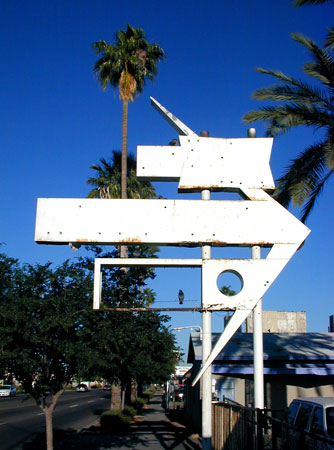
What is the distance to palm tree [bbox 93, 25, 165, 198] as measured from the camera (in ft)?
74.0

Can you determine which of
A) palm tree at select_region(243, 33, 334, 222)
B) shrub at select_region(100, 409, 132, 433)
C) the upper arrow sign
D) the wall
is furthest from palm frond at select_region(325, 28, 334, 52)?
the wall

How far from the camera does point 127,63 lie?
22734 mm

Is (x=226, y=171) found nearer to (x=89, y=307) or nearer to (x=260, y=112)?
(x=89, y=307)

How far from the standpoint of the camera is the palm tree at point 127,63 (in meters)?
22.5

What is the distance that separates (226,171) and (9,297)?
453 cm

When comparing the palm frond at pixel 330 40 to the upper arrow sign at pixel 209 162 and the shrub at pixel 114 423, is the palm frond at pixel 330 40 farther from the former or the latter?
the shrub at pixel 114 423

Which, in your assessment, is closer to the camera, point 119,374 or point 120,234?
point 120,234

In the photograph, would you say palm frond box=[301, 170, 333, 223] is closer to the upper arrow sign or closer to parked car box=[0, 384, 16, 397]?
the upper arrow sign

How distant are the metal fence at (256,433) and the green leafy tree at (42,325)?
118 inches

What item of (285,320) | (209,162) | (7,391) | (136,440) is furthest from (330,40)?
(7,391)

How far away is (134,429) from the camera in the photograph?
69.9ft

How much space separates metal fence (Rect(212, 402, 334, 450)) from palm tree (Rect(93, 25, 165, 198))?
1399 centimetres

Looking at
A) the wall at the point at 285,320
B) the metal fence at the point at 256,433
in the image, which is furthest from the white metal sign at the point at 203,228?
the wall at the point at 285,320

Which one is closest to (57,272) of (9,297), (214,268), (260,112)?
(9,297)
